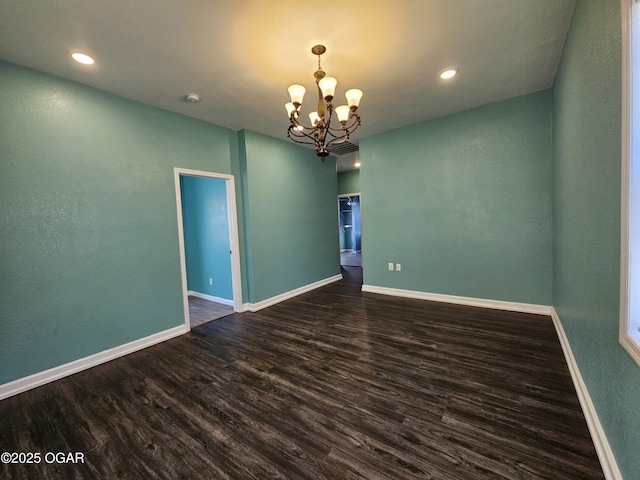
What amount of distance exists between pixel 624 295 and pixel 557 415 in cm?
107

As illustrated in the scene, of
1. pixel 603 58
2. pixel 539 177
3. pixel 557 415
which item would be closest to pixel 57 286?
pixel 557 415

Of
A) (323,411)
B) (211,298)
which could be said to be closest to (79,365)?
(211,298)

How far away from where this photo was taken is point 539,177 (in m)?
3.19

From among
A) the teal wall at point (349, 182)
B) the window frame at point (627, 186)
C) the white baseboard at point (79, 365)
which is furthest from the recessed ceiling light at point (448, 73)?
the teal wall at point (349, 182)

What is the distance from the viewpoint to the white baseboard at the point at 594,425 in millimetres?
1215

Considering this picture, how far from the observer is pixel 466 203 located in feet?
12.1

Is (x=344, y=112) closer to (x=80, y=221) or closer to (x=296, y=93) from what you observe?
(x=296, y=93)

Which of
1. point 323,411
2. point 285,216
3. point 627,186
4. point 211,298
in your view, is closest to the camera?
point 627,186

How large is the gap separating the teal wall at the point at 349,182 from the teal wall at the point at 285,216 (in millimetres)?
2346

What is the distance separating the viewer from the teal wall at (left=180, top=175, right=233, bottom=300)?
428 cm

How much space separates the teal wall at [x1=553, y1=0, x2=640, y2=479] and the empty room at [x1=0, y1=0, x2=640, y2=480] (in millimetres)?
21

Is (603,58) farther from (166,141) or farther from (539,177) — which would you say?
(166,141)

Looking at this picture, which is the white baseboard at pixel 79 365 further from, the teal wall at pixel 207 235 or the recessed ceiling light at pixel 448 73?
the recessed ceiling light at pixel 448 73

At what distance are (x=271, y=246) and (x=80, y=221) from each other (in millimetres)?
2360
